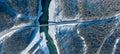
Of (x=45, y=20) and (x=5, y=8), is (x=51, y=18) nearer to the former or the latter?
(x=45, y=20)

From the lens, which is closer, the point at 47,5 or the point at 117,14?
the point at 117,14

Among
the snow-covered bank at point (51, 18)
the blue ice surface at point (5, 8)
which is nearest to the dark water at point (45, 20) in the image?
the snow-covered bank at point (51, 18)

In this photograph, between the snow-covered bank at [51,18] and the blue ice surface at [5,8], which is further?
the snow-covered bank at [51,18]

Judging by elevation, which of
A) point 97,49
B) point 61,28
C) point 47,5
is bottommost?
point 97,49

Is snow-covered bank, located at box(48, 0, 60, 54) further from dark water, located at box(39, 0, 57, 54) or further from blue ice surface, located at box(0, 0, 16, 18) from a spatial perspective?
blue ice surface, located at box(0, 0, 16, 18)

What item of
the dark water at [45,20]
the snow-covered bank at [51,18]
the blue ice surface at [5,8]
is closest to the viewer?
the blue ice surface at [5,8]

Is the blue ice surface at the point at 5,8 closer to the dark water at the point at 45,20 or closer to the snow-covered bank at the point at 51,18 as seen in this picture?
the dark water at the point at 45,20

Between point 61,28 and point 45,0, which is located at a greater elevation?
point 45,0

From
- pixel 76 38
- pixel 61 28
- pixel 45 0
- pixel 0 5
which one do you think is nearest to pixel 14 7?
pixel 0 5

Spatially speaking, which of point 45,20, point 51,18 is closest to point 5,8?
point 45,20

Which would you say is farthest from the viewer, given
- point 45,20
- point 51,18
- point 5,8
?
point 45,20

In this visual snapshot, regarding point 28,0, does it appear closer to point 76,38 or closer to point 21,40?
point 21,40
